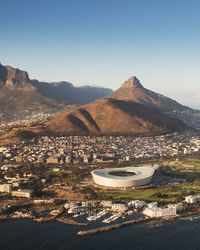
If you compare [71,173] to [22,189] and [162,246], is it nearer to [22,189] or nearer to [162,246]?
[22,189]

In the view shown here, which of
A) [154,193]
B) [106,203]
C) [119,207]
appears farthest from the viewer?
[154,193]

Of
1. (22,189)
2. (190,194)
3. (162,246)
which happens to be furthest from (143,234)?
(22,189)

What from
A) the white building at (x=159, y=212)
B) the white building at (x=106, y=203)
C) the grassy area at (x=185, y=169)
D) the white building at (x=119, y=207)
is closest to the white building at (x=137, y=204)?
the white building at (x=119, y=207)

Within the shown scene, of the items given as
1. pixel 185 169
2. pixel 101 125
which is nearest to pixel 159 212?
pixel 185 169

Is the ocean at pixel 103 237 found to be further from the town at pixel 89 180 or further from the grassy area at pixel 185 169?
the grassy area at pixel 185 169

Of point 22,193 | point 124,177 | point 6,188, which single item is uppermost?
point 124,177

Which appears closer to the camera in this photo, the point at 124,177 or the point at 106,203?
the point at 106,203

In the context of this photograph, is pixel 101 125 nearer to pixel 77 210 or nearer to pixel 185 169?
pixel 185 169

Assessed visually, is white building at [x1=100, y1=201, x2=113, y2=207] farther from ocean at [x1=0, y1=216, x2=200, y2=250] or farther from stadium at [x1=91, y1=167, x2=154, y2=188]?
stadium at [x1=91, y1=167, x2=154, y2=188]

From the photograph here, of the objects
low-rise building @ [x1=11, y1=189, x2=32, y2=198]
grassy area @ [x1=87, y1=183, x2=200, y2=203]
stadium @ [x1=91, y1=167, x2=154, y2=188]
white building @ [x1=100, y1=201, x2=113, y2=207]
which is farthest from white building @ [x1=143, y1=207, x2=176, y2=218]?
low-rise building @ [x1=11, y1=189, x2=32, y2=198]
